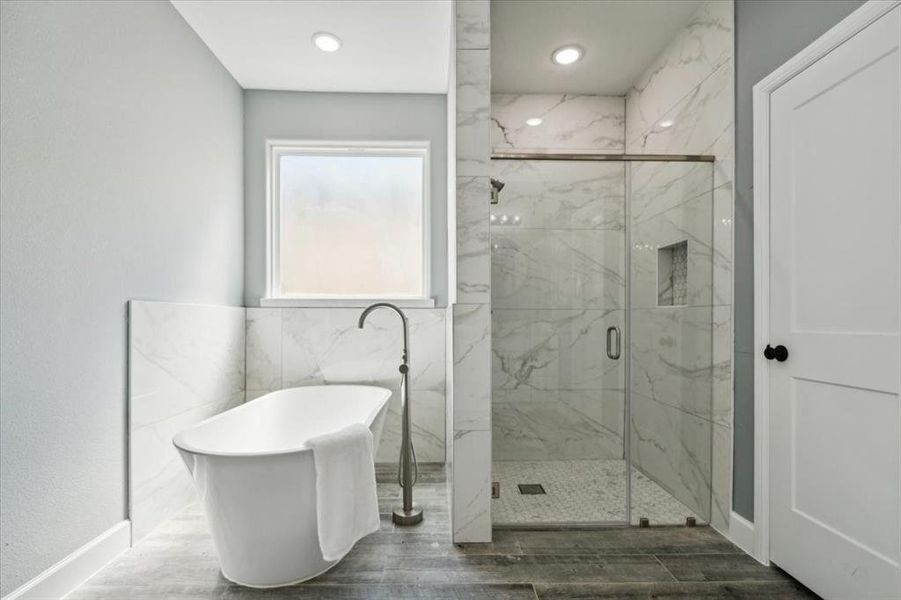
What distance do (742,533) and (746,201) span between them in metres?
1.43

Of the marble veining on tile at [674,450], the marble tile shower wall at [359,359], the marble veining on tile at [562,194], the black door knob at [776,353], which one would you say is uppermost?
the marble veining on tile at [562,194]

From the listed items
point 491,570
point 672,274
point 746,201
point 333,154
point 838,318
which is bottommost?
point 491,570

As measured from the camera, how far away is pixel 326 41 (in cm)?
267

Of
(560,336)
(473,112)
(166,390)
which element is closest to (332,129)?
(473,112)

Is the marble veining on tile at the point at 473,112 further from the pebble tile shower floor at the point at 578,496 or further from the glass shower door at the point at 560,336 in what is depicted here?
the pebble tile shower floor at the point at 578,496

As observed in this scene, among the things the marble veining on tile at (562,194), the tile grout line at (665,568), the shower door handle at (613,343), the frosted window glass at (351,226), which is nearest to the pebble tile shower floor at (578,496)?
the tile grout line at (665,568)

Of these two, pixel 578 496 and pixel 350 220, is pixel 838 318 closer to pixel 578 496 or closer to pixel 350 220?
pixel 578 496

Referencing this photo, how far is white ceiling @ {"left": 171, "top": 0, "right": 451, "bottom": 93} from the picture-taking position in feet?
7.93

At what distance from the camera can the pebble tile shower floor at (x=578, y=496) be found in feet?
7.54

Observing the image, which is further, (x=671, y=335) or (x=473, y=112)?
(x=671, y=335)

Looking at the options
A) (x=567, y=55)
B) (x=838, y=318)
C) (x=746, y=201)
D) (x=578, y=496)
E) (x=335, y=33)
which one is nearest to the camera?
(x=838, y=318)

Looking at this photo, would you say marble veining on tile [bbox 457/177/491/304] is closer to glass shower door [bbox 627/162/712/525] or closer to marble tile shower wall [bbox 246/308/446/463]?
glass shower door [bbox 627/162/712/525]

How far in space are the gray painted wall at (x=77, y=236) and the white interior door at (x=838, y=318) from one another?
8.89ft

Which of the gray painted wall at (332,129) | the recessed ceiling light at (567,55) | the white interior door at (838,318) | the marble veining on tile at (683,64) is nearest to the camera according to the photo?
the white interior door at (838,318)
